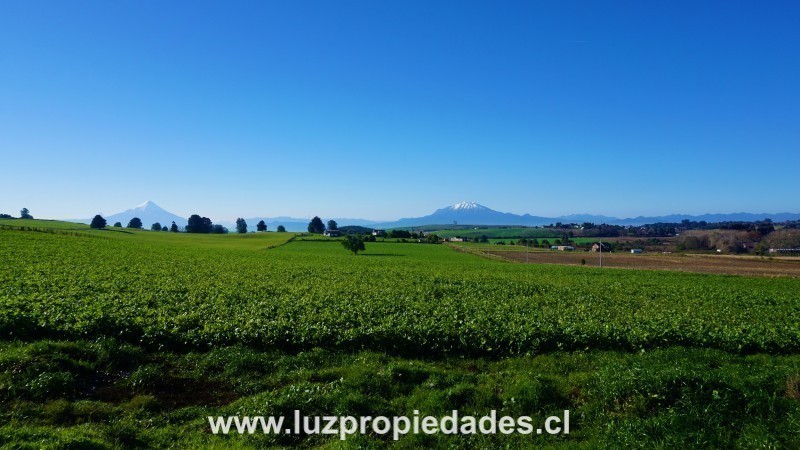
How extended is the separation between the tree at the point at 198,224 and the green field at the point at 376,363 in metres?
168

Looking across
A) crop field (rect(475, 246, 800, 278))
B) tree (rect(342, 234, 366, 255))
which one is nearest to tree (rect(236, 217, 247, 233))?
tree (rect(342, 234, 366, 255))

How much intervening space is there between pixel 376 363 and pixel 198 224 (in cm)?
18942

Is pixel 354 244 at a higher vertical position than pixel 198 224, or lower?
lower

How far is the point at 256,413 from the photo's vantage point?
7.81 meters

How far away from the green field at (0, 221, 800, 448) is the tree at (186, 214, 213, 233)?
168m

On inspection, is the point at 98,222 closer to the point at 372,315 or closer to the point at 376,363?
the point at 372,315

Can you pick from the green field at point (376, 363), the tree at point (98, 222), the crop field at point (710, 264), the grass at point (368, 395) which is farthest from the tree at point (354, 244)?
the tree at point (98, 222)

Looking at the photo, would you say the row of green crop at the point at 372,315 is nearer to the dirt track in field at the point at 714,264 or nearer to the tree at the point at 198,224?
the dirt track in field at the point at 714,264

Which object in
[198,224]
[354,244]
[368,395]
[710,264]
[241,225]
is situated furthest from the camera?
[241,225]

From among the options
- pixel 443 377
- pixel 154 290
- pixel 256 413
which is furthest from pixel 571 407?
pixel 154 290

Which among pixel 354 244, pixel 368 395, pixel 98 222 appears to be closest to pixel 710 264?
pixel 354 244

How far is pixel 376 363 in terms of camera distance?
11375mm

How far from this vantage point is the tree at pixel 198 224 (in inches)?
6944

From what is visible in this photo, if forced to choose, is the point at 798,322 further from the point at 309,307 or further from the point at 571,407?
the point at 309,307
